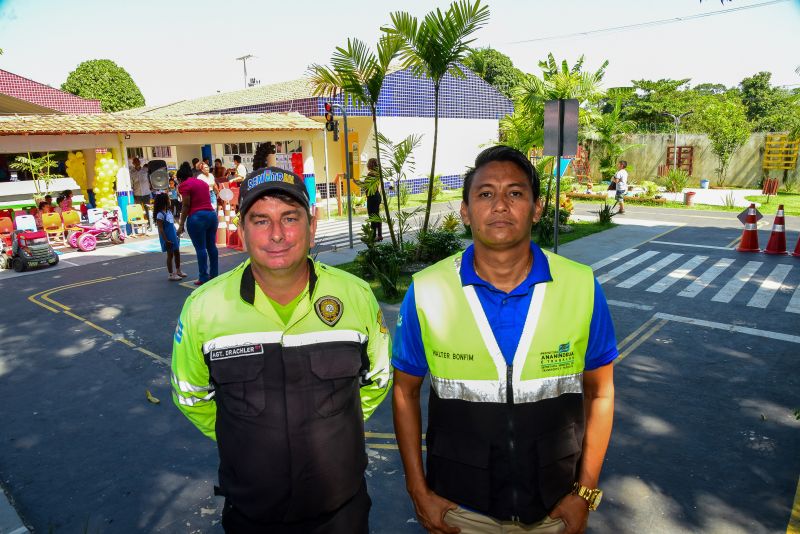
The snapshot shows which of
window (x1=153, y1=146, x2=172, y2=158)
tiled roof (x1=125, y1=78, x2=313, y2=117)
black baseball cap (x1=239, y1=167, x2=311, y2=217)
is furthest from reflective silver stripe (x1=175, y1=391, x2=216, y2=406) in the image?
window (x1=153, y1=146, x2=172, y2=158)

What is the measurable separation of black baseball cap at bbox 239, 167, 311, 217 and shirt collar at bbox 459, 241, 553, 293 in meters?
0.70

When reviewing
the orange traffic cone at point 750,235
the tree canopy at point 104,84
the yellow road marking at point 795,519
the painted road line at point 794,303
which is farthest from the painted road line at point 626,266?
the tree canopy at point 104,84

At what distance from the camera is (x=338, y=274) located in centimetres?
246

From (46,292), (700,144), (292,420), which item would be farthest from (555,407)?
(700,144)

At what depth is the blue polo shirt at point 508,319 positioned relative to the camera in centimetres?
208

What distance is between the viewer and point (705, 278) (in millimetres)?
9719

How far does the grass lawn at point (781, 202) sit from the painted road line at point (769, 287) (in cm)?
837

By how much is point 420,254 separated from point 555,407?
890cm

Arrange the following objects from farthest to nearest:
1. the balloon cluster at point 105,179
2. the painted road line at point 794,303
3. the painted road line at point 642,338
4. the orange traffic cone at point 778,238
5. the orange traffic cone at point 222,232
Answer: the balloon cluster at point 105,179 → the orange traffic cone at point 222,232 → the orange traffic cone at point 778,238 → the painted road line at point 794,303 → the painted road line at point 642,338

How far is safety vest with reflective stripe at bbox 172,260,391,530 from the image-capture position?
2.16m

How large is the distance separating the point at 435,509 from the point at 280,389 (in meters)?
0.77

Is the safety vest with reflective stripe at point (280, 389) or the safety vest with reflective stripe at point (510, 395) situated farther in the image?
the safety vest with reflective stripe at point (280, 389)

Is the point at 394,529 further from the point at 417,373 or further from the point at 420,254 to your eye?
the point at 420,254

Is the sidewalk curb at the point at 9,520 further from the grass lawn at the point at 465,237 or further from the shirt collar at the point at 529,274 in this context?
the grass lawn at the point at 465,237
